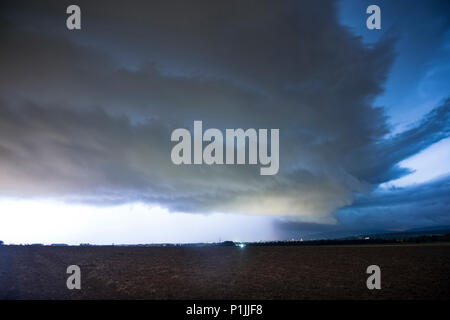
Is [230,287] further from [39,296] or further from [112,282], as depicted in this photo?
[39,296]

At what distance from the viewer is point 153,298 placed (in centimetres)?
2638

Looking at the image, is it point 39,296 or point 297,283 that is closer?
point 39,296

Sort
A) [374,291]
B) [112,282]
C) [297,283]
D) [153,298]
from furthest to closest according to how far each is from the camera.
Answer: [112,282] < [297,283] < [374,291] < [153,298]
